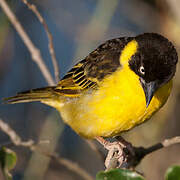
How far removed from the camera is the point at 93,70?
367 centimetres

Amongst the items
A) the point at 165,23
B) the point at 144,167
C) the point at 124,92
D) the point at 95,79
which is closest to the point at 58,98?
the point at 95,79

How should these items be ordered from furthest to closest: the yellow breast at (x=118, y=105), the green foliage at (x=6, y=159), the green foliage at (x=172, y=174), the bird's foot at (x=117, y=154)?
the yellow breast at (x=118, y=105) < the bird's foot at (x=117, y=154) < the green foliage at (x=6, y=159) < the green foliage at (x=172, y=174)

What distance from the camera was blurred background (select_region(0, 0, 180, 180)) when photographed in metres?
4.68

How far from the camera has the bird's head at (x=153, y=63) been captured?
293 centimetres

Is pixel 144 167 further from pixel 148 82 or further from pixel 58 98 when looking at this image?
pixel 148 82

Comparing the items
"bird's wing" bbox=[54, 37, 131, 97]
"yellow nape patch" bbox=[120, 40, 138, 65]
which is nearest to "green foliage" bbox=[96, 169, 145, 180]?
"yellow nape patch" bbox=[120, 40, 138, 65]

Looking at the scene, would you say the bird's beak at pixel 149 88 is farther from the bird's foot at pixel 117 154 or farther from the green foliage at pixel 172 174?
the green foliage at pixel 172 174

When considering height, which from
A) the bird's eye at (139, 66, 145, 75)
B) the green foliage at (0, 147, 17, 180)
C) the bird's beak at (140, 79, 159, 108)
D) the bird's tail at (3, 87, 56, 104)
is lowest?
the green foliage at (0, 147, 17, 180)

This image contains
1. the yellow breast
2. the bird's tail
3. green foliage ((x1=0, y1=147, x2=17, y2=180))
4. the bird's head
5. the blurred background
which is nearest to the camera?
green foliage ((x1=0, y1=147, x2=17, y2=180))

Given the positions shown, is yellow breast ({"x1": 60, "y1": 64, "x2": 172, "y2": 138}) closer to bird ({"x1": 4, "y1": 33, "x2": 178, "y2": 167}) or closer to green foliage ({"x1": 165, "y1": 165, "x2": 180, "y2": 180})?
bird ({"x1": 4, "y1": 33, "x2": 178, "y2": 167})

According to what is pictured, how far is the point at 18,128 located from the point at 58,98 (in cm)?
182

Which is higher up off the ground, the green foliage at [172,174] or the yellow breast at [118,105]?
the yellow breast at [118,105]

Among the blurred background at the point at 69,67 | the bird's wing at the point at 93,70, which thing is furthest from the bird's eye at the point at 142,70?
the blurred background at the point at 69,67

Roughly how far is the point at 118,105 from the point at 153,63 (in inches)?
19.5
